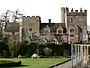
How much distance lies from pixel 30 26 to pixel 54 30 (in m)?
5.45

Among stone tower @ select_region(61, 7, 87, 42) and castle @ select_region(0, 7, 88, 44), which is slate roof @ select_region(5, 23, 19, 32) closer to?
castle @ select_region(0, 7, 88, 44)

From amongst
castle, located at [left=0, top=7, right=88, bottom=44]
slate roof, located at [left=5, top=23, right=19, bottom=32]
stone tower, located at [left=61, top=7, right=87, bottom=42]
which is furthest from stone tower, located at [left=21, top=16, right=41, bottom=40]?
stone tower, located at [left=61, top=7, right=87, bottom=42]

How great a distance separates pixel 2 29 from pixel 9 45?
27.3 meters

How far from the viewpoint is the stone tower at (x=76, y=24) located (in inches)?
3199

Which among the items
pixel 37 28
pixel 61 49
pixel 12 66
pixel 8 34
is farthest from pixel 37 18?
pixel 12 66

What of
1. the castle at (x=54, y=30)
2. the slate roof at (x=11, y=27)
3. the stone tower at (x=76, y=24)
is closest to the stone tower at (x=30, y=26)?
the castle at (x=54, y=30)

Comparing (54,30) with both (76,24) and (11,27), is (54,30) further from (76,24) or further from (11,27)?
(11,27)

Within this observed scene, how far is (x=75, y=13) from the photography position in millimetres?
83875

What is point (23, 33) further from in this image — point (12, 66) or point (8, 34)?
point (12, 66)

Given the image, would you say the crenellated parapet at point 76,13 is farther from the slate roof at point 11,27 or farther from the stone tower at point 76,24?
the slate roof at point 11,27

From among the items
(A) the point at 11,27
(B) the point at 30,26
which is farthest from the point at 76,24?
(A) the point at 11,27

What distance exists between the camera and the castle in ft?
263

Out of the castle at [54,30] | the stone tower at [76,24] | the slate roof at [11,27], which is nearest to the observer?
the castle at [54,30]

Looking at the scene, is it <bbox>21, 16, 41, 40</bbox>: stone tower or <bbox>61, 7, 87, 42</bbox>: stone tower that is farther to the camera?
<bbox>61, 7, 87, 42</bbox>: stone tower
